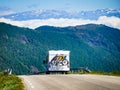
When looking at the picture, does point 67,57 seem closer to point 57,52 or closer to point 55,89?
point 57,52

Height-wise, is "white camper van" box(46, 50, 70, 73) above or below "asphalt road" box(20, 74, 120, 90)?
above

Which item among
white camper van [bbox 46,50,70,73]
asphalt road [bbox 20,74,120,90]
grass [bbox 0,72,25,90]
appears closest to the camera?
asphalt road [bbox 20,74,120,90]

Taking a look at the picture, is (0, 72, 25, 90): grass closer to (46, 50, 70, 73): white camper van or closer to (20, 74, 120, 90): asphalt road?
(20, 74, 120, 90): asphalt road

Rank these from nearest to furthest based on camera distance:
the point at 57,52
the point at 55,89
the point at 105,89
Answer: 1. the point at 105,89
2. the point at 55,89
3. the point at 57,52

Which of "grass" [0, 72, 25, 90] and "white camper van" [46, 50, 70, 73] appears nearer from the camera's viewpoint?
"grass" [0, 72, 25, 90]

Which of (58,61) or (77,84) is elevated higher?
(58,61)

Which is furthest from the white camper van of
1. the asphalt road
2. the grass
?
the grass

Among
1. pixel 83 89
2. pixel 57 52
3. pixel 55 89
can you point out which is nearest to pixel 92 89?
pixel 83 89

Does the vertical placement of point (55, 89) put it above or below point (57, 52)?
below

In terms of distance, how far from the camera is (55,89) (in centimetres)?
2245

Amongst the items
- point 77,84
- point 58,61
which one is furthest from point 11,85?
point 58,61

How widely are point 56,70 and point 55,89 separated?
119 feet

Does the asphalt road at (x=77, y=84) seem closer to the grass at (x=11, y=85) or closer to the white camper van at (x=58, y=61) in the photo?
the grass at (x=11, y=85)

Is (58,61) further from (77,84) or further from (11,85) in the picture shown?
(11,85)
